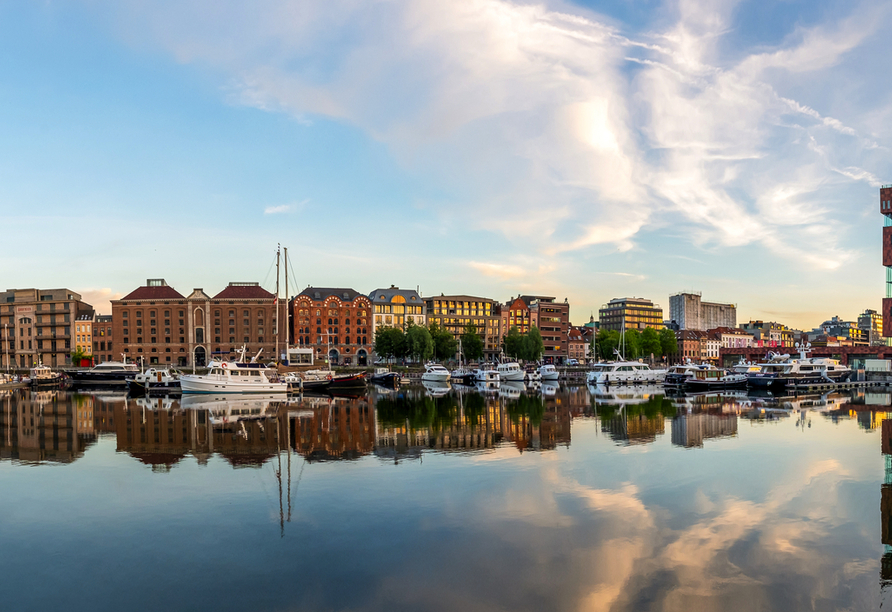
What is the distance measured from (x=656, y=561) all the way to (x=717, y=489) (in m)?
8.68

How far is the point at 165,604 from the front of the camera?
1270 centimetres

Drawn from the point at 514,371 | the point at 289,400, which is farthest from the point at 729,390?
the point at 289,400

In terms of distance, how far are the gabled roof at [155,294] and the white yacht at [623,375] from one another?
97.5 m

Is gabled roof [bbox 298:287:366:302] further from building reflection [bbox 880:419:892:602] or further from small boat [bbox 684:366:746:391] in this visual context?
building reflection [bbox 880:419:892:602]

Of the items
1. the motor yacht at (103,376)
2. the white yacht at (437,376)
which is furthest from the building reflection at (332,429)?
the motor yacht at (103,376)

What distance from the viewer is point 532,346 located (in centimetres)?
15150

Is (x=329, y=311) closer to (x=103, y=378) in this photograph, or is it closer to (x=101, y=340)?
(x=101, y=340)

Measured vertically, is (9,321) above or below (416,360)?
above

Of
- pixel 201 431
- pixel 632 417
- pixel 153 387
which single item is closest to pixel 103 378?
pixel 153 387

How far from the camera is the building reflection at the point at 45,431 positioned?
101 feet

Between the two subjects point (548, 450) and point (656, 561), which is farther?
point (548, 450)

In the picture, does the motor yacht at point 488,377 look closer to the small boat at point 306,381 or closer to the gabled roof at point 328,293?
the small boat at point 306,381

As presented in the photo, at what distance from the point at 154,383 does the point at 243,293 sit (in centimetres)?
6515

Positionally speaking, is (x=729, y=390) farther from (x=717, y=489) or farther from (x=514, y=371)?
(x=717, y=489)
